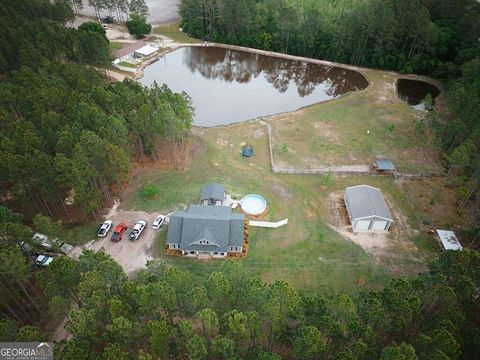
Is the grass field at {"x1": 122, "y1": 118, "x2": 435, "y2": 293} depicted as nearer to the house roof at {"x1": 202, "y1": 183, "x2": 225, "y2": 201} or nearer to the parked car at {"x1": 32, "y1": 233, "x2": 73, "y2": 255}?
the house roof at {"x1": 202, "y1": 183, "x2": 225, "y2": 201}

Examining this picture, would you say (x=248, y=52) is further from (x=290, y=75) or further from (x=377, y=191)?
(x=377, y=191)

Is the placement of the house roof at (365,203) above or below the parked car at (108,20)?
below

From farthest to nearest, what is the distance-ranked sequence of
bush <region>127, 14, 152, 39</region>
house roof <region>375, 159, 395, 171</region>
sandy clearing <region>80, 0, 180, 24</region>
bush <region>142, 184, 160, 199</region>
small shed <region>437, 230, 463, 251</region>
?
sandy clearing <region>80, 0, 180, 24</region>, bush <region>127, 14, 152, 39</region>, house roof <region>375, 159, 395, 171</region>, bush <region>142, 184, 160, 199</region>, small shed <region>437, 230, 463, 251</region>

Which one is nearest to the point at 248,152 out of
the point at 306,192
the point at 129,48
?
the point at 306,192

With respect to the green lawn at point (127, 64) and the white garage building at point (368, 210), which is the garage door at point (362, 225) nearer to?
the white garage building at point (368, 210)

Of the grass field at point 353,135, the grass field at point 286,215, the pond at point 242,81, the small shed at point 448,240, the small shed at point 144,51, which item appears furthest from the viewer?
the small shed at point 144,51

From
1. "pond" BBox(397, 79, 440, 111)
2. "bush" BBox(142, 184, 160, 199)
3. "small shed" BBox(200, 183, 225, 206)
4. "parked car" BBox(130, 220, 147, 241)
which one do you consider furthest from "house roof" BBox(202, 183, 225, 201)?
"pond" BBox(397, 79, 440, 111)

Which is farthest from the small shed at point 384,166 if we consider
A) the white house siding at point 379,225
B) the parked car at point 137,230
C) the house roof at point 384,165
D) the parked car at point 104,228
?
the parked car at point 104,228
